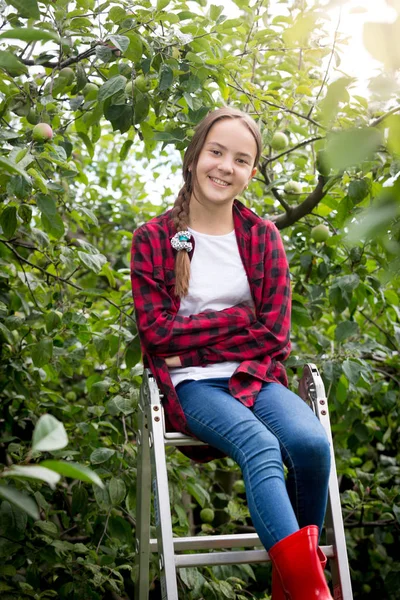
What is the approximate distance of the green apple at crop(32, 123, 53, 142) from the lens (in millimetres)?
1695

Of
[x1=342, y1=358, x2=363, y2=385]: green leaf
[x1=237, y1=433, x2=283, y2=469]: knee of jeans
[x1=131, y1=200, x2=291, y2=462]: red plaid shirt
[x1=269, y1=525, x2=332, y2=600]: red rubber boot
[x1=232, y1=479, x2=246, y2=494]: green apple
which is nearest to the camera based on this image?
[x1=269, y1=525, x2=332, y2=600]: red rubber boot

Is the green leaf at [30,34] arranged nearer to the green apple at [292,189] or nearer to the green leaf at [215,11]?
the green leaf at [215,11]

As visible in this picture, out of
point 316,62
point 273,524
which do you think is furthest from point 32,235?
point 273,524

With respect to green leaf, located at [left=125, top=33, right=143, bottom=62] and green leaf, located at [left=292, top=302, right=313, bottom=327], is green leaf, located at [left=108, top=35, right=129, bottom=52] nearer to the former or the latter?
green leaf, located at [left=125, top=33, right=143, bottom=62]

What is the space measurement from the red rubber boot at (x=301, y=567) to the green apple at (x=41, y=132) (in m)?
1.00

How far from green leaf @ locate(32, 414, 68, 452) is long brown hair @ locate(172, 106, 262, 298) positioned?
1155 millimetres

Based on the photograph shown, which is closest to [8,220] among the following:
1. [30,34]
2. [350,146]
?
[30,34]

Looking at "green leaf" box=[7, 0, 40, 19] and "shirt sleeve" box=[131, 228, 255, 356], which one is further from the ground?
"green leaf" box=[7, 0, 40, 19]

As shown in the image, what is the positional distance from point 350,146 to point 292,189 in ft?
6.42

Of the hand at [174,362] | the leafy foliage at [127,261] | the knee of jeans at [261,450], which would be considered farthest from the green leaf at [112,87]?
the knee of jeans at [261,450]

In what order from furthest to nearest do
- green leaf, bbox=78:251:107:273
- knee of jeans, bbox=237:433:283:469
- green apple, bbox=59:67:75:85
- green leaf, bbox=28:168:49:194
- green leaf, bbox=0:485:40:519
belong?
green leaf, bbox=78:251:107:273 → green apple, bbox=59:67:75:85 → green leaf, bbox=28:168:49:194 → knee of jeans, bbox=237:433:283:469 → green leaf, bbox=0:485:40:519

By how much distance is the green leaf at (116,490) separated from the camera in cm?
186

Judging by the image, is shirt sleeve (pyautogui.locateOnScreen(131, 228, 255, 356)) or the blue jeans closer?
the blue jeans

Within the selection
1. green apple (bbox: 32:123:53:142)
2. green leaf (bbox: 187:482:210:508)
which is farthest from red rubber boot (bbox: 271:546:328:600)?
green apple (bbox: 32:123:53:142)
